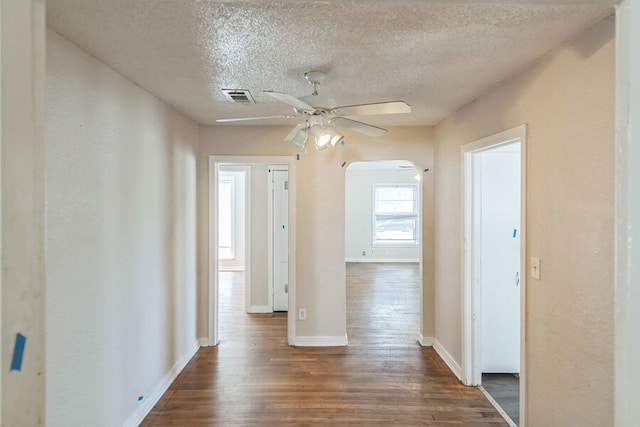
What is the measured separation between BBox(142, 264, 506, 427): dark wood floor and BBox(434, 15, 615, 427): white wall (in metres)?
0.84

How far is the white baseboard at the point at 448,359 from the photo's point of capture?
3294 millimetres

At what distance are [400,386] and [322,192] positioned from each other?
201cm

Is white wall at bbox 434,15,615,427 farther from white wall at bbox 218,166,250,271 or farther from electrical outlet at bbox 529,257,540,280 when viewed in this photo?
white wall at bbox 218,166,250,271

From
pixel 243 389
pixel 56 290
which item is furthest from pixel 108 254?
pixel 243 389

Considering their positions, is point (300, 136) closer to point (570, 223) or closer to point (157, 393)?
point (570, 223)

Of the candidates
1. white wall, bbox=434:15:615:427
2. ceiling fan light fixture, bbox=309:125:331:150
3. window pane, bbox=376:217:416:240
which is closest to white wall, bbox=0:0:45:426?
white wall, bbox=434:15:615:427

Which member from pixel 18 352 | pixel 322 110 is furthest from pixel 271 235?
pixel 18 352

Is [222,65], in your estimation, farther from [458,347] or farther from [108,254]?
[458,347]

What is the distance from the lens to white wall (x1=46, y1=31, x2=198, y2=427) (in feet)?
5.80

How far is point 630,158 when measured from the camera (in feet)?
2.03

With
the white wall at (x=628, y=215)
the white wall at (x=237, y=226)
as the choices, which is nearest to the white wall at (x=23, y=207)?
the white wall at (x=628, y=215)

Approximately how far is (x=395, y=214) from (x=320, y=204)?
6354 mm

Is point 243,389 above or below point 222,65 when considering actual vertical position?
below

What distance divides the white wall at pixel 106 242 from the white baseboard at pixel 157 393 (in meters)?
0.02
